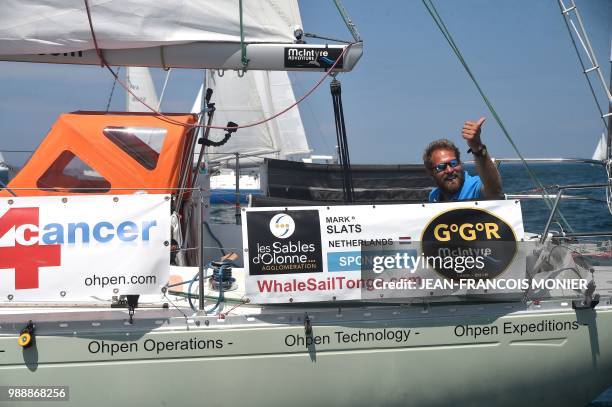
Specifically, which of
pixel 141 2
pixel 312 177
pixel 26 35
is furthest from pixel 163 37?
pixel 312 177

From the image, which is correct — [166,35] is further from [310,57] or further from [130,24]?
[310,57]

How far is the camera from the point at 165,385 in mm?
4867

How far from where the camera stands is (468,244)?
510 centimetres

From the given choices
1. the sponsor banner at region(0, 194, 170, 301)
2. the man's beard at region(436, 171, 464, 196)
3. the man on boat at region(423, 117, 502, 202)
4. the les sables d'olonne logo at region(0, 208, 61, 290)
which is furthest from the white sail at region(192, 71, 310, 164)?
the les sables d'olonne logo at region(0, 208, 61, 290)

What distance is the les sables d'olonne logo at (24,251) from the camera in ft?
15.8

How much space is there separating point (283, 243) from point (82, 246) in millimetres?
1305

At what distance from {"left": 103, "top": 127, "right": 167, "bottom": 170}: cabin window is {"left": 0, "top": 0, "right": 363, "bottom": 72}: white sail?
1.77 ft

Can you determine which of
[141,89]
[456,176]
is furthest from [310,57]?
[141,89]

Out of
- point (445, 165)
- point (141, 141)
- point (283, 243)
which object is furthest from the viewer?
point (141, 141)

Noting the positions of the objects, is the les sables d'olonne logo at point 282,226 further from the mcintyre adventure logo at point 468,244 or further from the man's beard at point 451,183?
the man's beard at point 451,183

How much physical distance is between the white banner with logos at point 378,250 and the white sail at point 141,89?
15.0 metres

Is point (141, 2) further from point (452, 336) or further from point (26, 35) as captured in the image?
point (452, 336)

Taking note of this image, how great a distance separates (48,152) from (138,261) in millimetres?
1633

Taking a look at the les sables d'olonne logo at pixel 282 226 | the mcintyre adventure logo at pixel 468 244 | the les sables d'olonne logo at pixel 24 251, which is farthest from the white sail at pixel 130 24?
the mcintyre adventure logo at pixel 468 244
